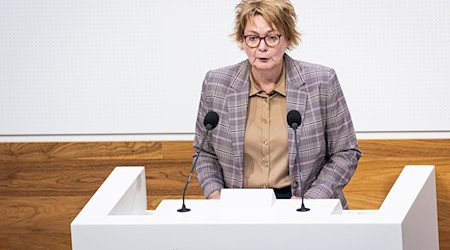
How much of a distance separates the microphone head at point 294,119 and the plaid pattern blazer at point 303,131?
26 cm

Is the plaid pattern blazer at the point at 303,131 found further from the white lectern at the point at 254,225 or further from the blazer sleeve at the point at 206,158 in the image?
the white lectern at the point at 254,225

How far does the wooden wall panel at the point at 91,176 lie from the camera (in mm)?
4746

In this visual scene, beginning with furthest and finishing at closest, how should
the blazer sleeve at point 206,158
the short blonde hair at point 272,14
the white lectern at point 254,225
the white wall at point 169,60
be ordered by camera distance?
the white wall at point 169,60
the blazer sleeve at point 206,158
the short blonde hair at point 272,14
the white lectern at point 254,225

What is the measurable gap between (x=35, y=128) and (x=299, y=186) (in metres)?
1.80

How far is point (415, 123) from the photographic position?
4684 mm

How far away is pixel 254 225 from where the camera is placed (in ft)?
9.27

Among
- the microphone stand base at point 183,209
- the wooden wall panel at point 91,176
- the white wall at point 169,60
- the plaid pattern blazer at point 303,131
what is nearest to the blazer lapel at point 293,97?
the plaid pattern blazer at point 303,131

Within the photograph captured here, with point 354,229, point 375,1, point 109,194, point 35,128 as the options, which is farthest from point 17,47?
point 354,229

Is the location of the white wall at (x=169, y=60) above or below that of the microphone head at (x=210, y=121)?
below

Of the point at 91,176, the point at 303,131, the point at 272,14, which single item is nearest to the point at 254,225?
the point at 303,131

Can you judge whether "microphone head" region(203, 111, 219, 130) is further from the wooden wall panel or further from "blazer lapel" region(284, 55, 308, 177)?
the wooden wall panel

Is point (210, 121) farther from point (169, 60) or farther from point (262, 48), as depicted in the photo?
point (169, 60)

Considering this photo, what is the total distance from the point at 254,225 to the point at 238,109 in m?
0.76

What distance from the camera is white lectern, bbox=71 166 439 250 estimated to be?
2.79 meters
